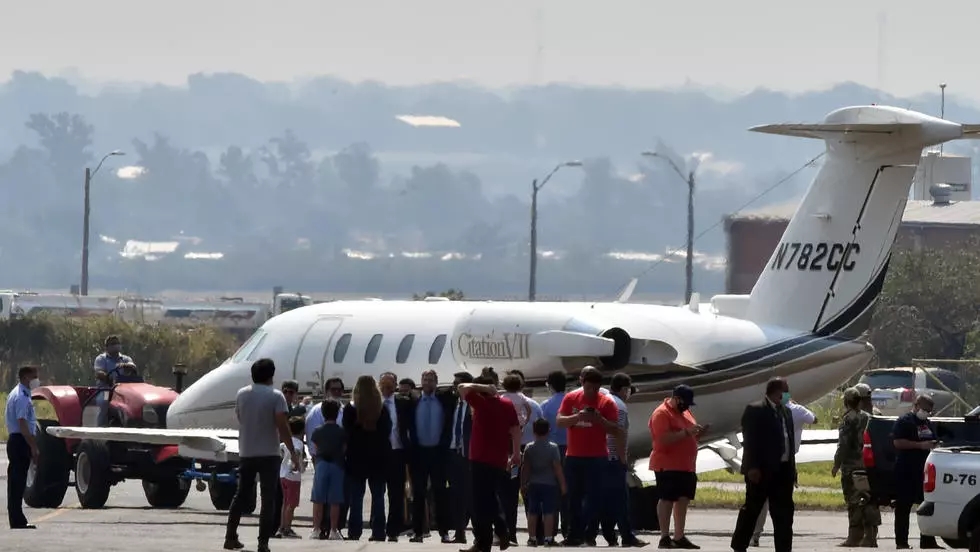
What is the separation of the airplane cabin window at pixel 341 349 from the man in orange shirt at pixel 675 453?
33.8ft

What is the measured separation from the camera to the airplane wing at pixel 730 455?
2692 cm

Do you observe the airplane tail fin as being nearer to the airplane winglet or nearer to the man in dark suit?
the airplane winglet

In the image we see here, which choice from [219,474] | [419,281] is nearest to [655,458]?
[219,474]

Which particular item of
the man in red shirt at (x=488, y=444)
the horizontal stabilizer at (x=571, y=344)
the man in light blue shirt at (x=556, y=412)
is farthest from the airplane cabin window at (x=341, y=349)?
the man in red shirt at (x=488, y=444)

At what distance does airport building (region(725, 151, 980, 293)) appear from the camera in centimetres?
8094

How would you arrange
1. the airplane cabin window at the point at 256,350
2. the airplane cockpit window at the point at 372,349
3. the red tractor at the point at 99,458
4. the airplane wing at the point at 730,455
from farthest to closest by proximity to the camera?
the airplane cabin window at the point at 256,350
the airplane cockpit window at the point at 372,349
the red tractor at the point at 99,458
the airplane wing at the point at 730,455

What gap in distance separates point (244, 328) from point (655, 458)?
6804 centimetres

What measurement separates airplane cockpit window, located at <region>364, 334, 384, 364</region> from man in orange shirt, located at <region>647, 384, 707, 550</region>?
9791 millimetres

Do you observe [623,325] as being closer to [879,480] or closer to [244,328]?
[879,480]

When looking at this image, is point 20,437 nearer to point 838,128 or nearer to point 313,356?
point 313,356

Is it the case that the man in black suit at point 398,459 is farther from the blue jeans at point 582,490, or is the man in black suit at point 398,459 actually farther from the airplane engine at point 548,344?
the airplane engine at point 548,344

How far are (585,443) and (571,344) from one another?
5059 millimetres

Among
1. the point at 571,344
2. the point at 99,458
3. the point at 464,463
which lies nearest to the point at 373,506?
the point at 464,463

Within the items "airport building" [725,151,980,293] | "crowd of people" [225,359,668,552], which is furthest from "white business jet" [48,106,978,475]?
"airport building" [725,151,980,293]
